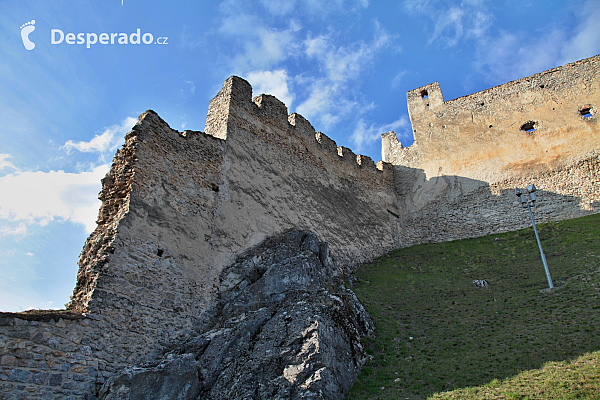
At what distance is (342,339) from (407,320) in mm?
3579

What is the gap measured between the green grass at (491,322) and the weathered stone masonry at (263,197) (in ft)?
10.3

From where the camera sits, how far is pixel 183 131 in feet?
42.5

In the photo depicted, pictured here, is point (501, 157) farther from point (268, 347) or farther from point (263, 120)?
point (268, 347)

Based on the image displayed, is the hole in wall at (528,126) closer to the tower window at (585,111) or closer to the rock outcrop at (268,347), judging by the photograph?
the tower window at (585,111)

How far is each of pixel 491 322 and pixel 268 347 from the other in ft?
21.0

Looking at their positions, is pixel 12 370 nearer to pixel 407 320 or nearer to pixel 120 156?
pixel 120 156

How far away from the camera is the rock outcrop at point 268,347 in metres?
8.30

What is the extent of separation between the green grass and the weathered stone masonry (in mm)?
3128

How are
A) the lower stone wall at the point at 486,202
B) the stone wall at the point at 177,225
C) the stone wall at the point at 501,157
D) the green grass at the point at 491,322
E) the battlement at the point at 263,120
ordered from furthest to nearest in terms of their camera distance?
the stone wall at the point at 501,157, the lower stone wall at the point at 486,202, the battlement at the point at 263,120, the stone wall at the point at 177,225, the green grass at the point at 491,322

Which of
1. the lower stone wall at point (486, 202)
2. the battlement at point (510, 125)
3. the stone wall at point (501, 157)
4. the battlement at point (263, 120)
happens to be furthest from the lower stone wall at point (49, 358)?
the battlement at point (510, 125)

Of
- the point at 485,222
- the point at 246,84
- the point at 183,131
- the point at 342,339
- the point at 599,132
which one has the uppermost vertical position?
the point at 246,84

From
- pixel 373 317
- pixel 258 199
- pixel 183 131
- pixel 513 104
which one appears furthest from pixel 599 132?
pixel 183 131

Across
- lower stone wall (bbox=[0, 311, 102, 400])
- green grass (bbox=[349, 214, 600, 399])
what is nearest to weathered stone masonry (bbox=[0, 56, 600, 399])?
lower stone wall (bbox=[0, 311, 102, 400])

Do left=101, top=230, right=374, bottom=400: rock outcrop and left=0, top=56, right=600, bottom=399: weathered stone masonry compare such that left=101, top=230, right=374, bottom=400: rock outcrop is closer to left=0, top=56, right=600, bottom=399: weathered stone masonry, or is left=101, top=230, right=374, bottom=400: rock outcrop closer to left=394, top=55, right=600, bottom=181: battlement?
left=0, top=56, right=600, bottom=399: weathered stone masonry
